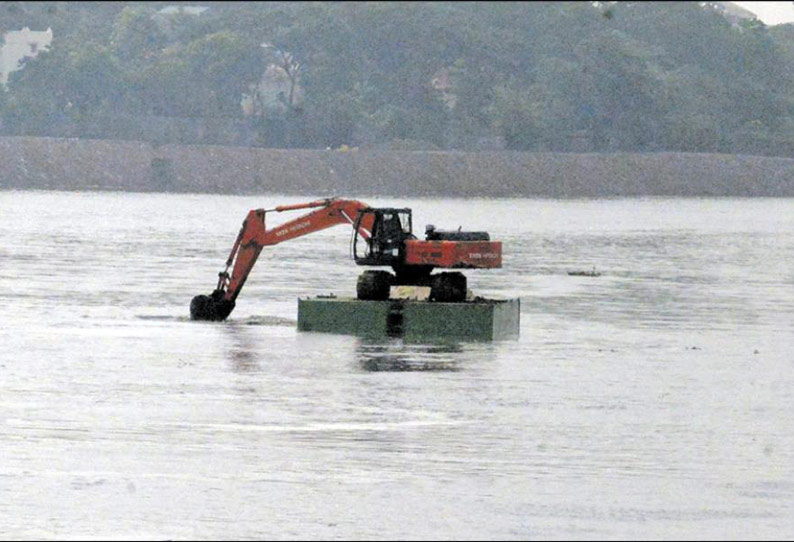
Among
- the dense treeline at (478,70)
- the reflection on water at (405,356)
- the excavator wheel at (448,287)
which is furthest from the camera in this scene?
the dense treeline at (478,70)

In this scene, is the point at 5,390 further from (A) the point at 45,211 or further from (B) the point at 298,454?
(A) the point at 45,211

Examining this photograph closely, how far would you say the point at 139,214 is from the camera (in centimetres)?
13162

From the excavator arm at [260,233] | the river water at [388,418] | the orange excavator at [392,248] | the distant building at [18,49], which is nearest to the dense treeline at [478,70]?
the distant building at [18,49]

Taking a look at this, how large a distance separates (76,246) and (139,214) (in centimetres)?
4925

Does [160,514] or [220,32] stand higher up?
[220,32]

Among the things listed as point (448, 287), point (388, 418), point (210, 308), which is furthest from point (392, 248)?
point (388, 418)

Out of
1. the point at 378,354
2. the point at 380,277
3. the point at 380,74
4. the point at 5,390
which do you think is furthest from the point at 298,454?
the point at 380,74

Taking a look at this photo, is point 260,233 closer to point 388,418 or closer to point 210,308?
point 210,308

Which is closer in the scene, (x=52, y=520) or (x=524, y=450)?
(x=52, y=520)

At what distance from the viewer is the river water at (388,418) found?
1880cm

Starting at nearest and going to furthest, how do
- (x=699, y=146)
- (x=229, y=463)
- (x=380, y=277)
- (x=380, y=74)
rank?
1. (x=229, y=463)
2. (x=380, y=277)
3. (x=380, y=74)
4. (x=699, y=146)

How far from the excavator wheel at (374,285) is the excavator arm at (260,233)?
0.74 metres

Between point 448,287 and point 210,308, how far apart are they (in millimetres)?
6345

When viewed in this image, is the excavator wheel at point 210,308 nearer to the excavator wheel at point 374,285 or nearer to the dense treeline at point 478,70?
the excavator wheel at point 374,285
